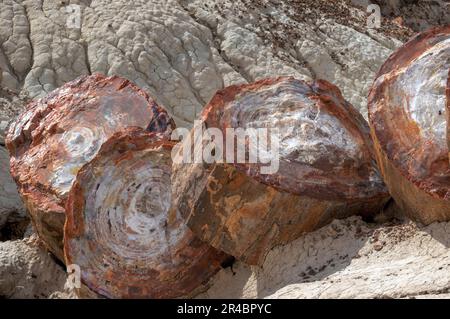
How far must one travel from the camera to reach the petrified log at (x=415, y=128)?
433 cm

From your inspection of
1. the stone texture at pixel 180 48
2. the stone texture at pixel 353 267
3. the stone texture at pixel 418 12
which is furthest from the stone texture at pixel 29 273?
the stone texture at pixel 418 12

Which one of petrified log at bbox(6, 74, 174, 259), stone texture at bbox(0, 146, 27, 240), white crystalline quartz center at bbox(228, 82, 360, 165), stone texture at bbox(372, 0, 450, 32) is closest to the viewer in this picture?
white crystalline quartz center at bbox(228, 82, 360, 165)

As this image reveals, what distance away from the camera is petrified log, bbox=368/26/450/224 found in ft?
14.2

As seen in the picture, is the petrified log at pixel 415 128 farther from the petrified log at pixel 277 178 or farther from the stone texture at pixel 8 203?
the stone texture at pixel 8 203

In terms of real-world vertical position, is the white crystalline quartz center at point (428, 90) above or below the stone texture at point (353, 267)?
above

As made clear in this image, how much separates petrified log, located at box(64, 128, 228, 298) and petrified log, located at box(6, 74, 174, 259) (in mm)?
425

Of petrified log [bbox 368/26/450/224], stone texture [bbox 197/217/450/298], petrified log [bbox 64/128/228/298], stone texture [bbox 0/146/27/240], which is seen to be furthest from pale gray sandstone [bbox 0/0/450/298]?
petrified log [bbox 368/26/450/224]

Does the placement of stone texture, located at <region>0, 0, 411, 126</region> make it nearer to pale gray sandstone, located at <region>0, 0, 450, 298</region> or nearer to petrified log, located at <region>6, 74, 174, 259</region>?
pale gray sandstone, located at <region>0, 0, 450, 298</region>

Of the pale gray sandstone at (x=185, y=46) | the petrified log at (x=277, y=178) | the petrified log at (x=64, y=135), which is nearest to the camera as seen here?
the petrified log at (x=277, y=178)

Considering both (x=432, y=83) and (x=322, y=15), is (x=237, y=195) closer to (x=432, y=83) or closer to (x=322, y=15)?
(x=432, y=83)

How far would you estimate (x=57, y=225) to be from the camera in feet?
17.5

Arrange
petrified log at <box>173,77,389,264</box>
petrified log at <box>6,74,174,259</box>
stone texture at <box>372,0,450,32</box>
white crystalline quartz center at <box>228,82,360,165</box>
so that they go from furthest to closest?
stone texture at <box>372,0,450,32</box>, petrified log at <box>6,74,174,259</box>, white crystalline quartz center at <box>228,82,360,165</box>, petrified log at <box>173,77,389,264</box>

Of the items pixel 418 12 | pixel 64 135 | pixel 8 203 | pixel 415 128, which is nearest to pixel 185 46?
pixel 8 203

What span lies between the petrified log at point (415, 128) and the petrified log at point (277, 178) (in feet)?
0.72
